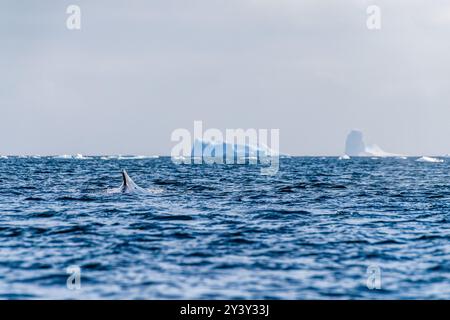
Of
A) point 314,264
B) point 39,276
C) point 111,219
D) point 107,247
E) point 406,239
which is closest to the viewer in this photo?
point 39,276

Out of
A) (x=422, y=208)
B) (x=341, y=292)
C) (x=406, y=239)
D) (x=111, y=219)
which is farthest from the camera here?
(x=422, y=208)

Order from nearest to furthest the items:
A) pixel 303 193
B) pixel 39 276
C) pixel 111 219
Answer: pixel 39 276
pixel 111 219
pixel 303 193

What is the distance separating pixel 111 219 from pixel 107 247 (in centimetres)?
641

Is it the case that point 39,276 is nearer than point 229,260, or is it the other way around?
point 39,276

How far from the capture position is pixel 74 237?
773 inches

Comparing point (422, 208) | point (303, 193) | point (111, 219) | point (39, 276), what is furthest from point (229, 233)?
point (303, 193)

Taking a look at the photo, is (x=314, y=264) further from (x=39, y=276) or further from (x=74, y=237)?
(x=74, y=237)

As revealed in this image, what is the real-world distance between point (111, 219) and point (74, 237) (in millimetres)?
4301

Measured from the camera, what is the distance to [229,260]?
15.7 m

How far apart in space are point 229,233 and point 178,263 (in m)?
4.96
